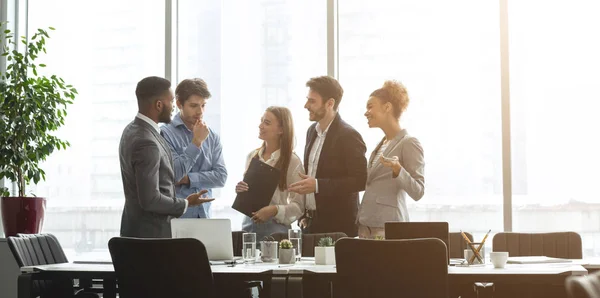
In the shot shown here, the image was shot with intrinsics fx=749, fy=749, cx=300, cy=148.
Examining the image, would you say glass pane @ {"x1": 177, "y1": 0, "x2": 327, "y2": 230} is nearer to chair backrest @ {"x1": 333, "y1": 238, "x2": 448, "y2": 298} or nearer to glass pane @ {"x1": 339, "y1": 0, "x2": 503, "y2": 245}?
glass pane @ {"x1": 339, "y1": 0, "x2": 503, "y2": 245}

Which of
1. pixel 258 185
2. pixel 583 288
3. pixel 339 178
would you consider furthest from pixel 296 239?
pixel 583 288

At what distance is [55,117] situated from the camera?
665 cm

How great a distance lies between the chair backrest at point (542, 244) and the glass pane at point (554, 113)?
4.98ft

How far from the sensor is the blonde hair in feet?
15.8

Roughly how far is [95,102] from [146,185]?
11.6 feet

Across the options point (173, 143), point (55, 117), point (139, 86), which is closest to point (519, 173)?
point (173, 143)

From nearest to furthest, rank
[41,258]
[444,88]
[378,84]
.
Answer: [41,258]
[444,88]
[378,84]

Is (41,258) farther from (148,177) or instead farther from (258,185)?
(258,185)

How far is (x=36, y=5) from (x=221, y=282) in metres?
4.93

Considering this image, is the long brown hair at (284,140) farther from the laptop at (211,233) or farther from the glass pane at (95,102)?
the glass pane at (95,102)

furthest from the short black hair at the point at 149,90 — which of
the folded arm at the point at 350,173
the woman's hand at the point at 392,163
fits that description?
the woman's hand at the point at 392,163

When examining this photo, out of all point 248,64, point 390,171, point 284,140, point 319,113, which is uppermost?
point 248,64

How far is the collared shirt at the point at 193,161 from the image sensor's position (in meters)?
4.87

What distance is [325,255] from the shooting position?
11.9 feet
